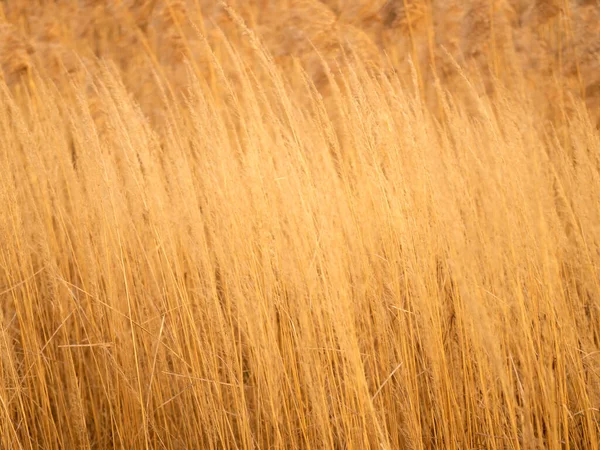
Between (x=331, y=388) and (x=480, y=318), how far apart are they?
1.36 ft

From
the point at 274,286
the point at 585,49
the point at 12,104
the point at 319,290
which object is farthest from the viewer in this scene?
the point at 585,49

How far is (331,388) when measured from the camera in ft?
4.00

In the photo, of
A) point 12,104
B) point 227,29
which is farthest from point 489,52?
point 12,104

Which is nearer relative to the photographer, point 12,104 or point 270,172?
point 270,172

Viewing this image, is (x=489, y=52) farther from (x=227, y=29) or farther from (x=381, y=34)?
(x=227, y=29)

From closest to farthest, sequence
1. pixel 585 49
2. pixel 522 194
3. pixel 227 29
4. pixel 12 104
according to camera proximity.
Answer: pixel 522 194, pixel 12 104, pixel 585 49, pixel 227 29

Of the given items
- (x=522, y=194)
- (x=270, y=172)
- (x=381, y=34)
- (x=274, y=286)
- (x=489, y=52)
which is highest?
(x=381, y=34)

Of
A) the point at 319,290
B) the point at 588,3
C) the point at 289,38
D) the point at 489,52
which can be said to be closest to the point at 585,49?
the point at 588,3

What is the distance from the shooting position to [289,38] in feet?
11.2

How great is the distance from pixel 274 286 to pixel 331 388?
315 millimetres

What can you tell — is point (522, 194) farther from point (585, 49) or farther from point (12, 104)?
point (585, 49)

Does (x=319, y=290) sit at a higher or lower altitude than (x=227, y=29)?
lower

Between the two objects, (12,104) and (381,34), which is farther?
(381,34)

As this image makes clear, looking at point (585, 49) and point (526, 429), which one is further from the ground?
point (585, 49)
